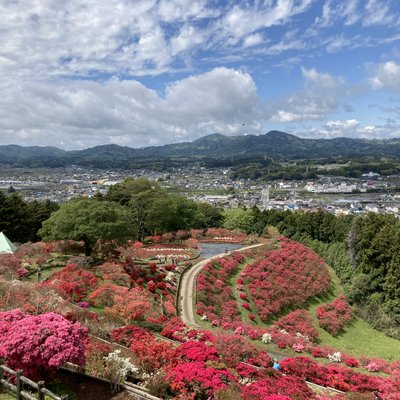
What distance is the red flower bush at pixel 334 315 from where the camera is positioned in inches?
1165

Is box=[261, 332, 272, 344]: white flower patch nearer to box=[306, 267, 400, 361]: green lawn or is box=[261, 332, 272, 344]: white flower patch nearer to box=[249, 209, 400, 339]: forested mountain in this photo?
box=[306, 267, 400, 361]: green lawn

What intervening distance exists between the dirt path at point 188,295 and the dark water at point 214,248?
4632 mm

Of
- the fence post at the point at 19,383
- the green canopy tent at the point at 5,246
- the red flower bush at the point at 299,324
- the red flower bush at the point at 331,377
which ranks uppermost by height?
the fence post at the point at 19,383

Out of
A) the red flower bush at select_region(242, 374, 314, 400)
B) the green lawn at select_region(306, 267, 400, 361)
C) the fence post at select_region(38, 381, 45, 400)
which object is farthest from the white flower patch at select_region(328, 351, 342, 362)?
the fence post at select_region(38, 381, 45, 400)

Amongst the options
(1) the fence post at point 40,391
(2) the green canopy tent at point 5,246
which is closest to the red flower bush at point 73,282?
(2) the green canopy tent at point 5,246

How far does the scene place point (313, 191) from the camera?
193375mm

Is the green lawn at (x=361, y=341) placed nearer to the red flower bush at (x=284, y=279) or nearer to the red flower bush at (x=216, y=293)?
the red flower bush at (x=284, y=279)

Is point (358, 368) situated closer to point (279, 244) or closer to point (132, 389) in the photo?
point (132, 389)

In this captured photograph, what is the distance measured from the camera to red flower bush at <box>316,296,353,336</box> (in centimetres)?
2960

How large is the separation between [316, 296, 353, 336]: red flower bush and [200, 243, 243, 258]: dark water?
41.0 ft

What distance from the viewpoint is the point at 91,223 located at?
2952cm

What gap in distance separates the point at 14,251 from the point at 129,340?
20112mm

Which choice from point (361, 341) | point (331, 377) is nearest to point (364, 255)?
point (361, 341)

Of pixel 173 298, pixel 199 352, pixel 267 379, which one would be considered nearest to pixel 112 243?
pixel 173 298
